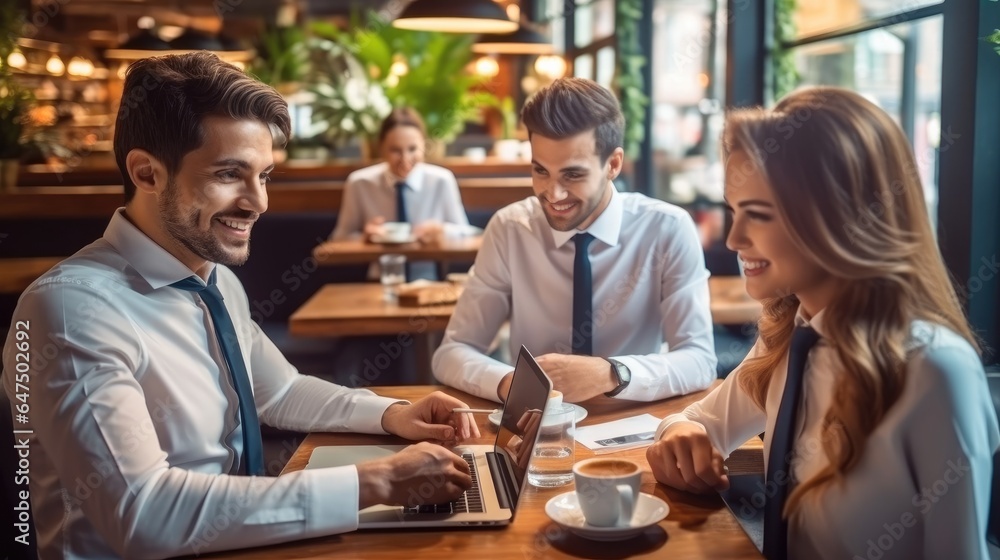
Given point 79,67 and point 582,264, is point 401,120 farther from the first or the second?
point 79,67

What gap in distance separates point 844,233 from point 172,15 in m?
12.8

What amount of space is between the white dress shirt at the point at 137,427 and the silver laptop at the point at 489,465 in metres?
0.09

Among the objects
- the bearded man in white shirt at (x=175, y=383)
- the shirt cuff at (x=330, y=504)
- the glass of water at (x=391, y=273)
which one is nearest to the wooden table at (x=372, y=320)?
the glass of water at (x=391, y=273)

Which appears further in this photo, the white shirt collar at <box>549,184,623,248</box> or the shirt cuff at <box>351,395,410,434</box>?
the white shirt collar at <box>549,184,623,248</box>

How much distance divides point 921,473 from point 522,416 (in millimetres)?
599

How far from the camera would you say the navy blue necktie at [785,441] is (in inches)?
50.4

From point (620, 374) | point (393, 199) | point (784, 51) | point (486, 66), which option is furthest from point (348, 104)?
point (620, 374)

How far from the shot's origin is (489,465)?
60.9 inches

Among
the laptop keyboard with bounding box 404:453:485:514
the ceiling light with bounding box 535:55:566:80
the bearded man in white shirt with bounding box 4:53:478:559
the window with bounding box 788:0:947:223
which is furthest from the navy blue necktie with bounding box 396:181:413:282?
the ceiling light with bounding box 535:55:566:80

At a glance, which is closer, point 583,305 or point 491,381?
point 491,381

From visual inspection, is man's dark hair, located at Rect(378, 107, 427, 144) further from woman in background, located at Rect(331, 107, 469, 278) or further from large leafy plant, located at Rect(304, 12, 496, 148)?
large leafy plant, located at Rect(304, 12, 496, 148)

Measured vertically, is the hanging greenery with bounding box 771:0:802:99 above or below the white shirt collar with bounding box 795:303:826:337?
above

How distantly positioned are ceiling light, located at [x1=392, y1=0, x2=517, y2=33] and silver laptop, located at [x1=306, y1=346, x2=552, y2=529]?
10.4ft

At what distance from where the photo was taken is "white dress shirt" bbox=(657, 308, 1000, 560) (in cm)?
108
